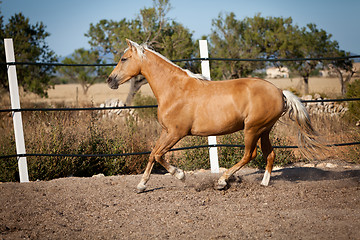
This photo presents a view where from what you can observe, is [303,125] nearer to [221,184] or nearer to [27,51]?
[221,184]

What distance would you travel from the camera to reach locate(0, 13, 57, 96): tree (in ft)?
57.3

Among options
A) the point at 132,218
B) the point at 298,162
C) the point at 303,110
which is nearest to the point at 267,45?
the point at 298,162

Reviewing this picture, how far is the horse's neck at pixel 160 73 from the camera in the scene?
493cm

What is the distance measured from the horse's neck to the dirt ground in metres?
1.43

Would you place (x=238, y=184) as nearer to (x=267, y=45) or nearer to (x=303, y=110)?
(x=303, y=110)

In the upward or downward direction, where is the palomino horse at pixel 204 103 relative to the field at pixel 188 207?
upward

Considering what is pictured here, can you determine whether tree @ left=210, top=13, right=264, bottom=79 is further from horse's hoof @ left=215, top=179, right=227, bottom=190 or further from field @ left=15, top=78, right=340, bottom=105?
horse's hoof @ left=215, top=179, right=227, bottom=190

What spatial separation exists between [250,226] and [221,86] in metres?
2.00

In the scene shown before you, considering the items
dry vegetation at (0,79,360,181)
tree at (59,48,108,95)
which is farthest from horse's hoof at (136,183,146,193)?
tree at (59,48,108,95)

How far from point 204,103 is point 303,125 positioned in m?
1.44

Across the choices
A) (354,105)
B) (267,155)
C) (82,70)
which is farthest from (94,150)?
(82,70)

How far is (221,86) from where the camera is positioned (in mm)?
4832

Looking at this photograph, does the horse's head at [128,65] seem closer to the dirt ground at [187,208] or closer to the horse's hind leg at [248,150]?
the dirt ground at [187,208]

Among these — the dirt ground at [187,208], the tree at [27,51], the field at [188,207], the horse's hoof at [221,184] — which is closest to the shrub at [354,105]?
the field at [188,207]
